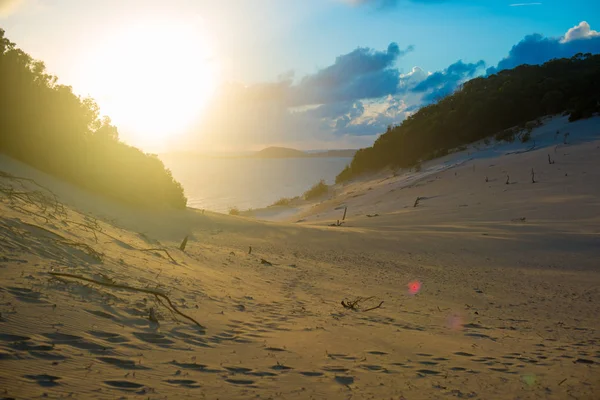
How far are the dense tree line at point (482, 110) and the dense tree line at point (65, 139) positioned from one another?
24.7 m

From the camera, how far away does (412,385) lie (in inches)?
126

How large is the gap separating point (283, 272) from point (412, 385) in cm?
472

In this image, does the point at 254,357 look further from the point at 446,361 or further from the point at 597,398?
the point at 597,398

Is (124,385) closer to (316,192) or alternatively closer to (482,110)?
(316,192)

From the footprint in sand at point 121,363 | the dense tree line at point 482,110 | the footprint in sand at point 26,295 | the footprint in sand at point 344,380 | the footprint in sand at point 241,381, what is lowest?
the footprint in sand at point 344,380

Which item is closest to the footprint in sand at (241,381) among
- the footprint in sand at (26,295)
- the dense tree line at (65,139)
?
the footprint in sand at (26,295)

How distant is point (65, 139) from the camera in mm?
11930

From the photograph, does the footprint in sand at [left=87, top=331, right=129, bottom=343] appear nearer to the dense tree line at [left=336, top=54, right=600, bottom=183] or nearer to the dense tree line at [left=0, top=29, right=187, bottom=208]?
the dense tree line at [left=0, top=29, right=187, bottom=208]

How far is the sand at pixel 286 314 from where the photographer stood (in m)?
2.78

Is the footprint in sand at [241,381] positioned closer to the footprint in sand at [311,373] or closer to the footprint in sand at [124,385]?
the footprint in sand at [311,373]

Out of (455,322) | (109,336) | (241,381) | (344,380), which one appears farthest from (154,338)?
(455,322)

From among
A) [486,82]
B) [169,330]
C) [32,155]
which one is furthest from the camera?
[486,82]

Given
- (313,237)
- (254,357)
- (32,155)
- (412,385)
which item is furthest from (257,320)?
(32,155)

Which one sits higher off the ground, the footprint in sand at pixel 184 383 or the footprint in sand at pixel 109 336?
the footprint in sand at pixel 109 336
